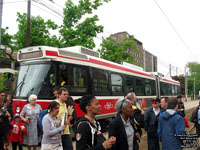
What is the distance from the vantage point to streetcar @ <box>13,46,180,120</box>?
8108 mm

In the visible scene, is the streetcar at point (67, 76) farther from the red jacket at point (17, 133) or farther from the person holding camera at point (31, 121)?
the red jacket at point (17, 133)

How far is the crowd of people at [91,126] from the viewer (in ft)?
8.68

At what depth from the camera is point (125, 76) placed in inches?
507

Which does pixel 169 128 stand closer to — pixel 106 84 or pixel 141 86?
pixel 106 84

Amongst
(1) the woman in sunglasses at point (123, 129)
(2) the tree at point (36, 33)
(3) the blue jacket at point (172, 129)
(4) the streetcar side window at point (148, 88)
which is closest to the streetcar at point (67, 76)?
(3) the blue jacket at point (172, 129)

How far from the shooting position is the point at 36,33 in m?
20.5

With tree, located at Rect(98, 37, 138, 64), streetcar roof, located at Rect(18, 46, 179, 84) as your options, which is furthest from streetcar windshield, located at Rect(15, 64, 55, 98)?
tree, located at Rect(98, 37, 138, 64)

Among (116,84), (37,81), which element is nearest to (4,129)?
(37,81)

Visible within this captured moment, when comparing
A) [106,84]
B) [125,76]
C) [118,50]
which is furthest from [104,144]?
[118,50]

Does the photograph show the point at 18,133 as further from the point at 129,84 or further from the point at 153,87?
the point at 153,87

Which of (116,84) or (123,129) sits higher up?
(116,84)

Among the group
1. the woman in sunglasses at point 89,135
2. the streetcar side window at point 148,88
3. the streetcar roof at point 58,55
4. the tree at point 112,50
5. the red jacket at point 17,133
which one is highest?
the tree at point 112,50

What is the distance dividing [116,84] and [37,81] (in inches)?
194

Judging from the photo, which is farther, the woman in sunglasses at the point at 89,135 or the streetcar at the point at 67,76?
the streetcar at the point at 67,76
